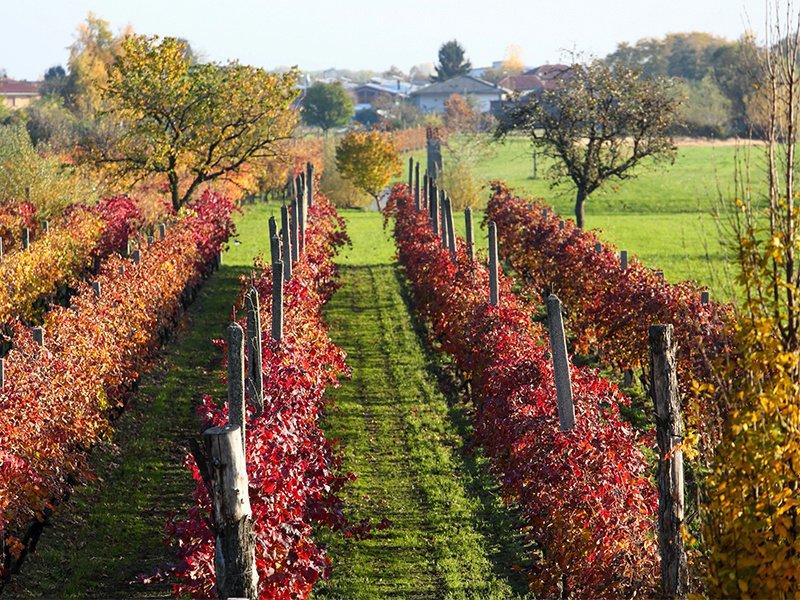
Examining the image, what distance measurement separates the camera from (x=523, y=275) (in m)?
24.2

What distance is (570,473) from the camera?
27.5ft

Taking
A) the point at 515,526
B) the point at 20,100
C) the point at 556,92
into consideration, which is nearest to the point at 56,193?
the point at 556,92

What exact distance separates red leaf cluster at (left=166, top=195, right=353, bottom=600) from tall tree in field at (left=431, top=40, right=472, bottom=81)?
133 m

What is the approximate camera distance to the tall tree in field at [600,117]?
95.2 ft

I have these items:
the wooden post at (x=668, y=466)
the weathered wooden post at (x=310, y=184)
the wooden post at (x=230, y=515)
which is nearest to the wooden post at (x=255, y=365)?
the wooden post at (x=230, y=515)

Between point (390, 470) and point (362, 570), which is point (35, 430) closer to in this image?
point (362, 570)

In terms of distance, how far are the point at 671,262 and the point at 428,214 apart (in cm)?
660

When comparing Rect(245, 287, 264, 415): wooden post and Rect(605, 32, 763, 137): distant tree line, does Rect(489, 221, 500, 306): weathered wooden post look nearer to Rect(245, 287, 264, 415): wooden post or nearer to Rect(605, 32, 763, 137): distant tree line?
Rect(245, 287, 264, 415): wooden post

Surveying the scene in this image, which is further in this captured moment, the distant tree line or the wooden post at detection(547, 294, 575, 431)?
the distant tree line

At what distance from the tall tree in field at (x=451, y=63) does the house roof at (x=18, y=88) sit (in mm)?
46813

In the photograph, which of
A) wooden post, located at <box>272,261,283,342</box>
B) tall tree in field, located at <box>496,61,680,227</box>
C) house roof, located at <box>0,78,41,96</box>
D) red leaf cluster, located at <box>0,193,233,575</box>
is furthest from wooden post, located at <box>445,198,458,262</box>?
house roof, located at <box>0,78,41,96</box>

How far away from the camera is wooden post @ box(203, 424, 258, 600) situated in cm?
658

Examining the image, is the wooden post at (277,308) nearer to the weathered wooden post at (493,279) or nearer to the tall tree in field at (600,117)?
the weathered wooden post at (493,279)

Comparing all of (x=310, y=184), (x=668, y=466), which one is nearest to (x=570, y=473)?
(x=668, y=466)
